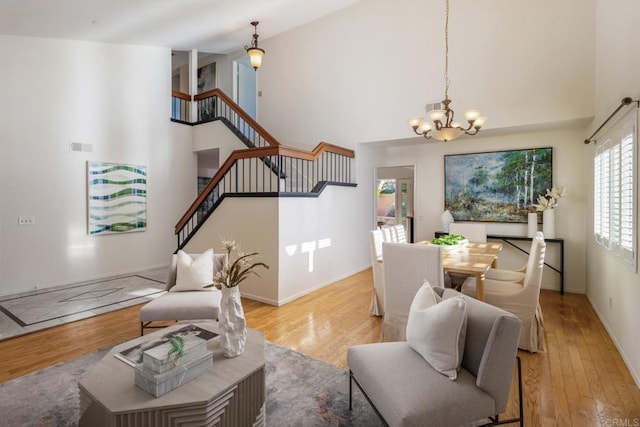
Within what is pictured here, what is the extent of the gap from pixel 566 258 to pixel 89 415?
19.1ft

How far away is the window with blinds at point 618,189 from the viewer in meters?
2.54

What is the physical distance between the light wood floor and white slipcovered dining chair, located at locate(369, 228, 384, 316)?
0.54 ft

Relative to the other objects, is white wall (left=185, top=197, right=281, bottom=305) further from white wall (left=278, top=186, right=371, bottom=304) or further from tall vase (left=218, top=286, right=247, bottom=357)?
tall vase (left=218, top=286, right=247, bottom=357)

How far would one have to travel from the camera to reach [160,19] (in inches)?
194

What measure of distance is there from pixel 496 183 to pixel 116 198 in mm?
6547

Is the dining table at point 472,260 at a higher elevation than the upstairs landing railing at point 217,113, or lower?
lower

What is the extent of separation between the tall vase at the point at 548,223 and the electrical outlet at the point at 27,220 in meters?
7.59

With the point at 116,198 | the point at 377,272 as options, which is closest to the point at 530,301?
the point at 377,272

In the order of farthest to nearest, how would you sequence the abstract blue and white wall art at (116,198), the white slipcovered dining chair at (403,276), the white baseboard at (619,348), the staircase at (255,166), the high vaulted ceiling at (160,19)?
the abstract blue and white wall art at (116,198) → the staircase at (255,166) → the high vaulted ceiling at (160,19) → the white slipcovered dining chair at (403,276) → the white baseboard at (619,348)

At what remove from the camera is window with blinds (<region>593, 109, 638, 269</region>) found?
2541mm

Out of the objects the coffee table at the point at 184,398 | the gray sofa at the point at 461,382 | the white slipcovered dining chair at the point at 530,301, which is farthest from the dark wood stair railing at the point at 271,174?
the gray sofa at the point at 461,382

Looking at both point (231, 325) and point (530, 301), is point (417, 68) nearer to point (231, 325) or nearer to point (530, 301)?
point (530, 301)

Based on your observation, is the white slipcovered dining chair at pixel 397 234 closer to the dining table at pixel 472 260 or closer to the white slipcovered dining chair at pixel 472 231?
the dining table at pixel 472 260

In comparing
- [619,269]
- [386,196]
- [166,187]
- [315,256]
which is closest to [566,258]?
[619,269]
